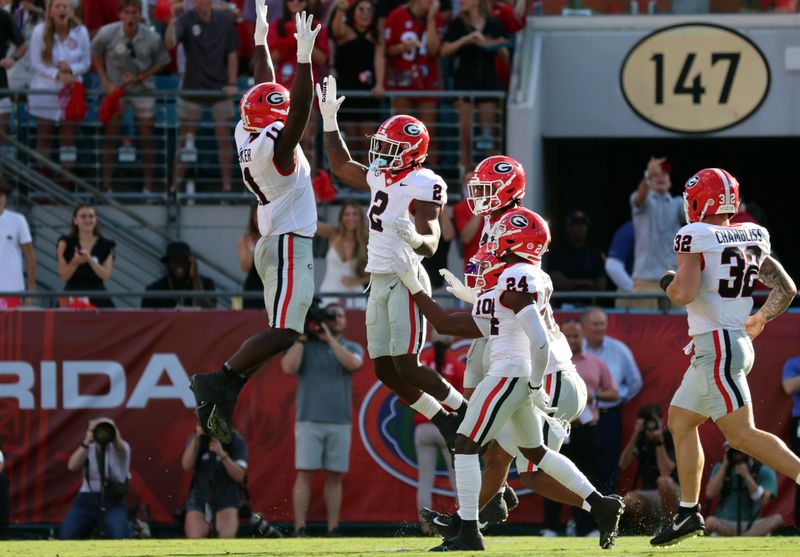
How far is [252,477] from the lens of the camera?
12836 millimetres

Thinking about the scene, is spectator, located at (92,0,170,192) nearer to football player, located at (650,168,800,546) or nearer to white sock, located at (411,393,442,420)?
white sock, located at (411,393,442,420)

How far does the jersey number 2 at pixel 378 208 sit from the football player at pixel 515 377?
84cm

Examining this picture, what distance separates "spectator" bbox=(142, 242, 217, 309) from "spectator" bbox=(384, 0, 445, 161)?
8.30 ft

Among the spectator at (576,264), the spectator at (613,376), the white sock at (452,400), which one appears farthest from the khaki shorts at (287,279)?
the spectator at (576,264)

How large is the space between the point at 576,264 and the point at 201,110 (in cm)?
379

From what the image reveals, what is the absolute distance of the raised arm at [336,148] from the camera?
9.72 metres

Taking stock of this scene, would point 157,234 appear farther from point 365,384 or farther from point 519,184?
point 519,184

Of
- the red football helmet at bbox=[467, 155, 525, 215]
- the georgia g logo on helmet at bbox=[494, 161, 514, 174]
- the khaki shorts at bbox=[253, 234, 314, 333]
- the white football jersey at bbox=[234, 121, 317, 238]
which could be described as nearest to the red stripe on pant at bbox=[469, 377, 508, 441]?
the red football helmet at bbox=[467, 155, 525, 215]

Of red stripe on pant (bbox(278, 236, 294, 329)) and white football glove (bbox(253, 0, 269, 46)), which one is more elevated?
white football glove (bbox(253, 0, 269, 46))

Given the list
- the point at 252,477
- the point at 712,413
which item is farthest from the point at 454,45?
the point at 712,413

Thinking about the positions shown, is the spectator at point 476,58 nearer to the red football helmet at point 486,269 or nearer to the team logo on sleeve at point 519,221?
the red football helmet at point 486,269

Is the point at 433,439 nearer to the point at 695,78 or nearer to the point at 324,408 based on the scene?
the point at 324,408

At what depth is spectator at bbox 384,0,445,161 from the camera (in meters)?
14.8

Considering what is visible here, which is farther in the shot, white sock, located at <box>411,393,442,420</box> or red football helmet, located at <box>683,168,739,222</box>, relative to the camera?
white sock, located at <box>411,393,442,420</box>
